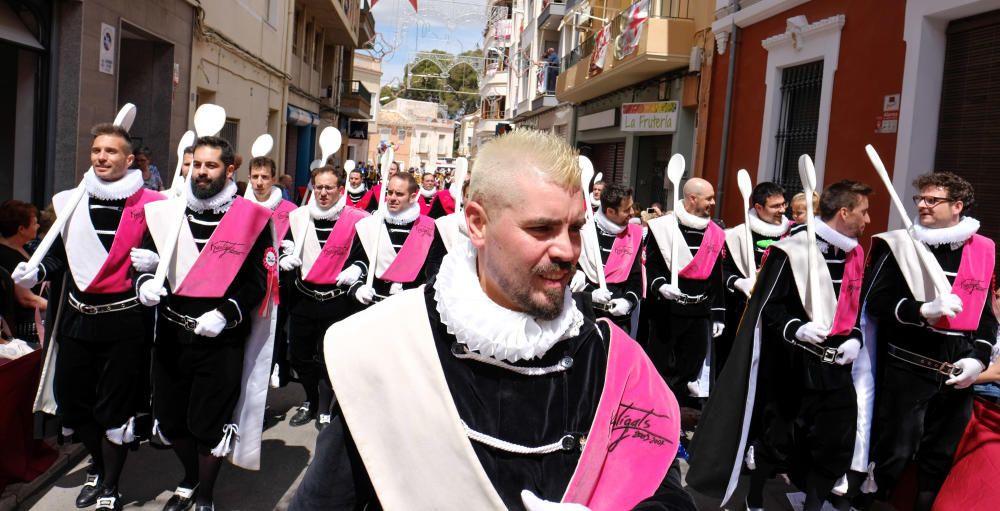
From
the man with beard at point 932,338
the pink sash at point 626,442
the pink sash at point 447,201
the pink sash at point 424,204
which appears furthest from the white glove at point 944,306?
the pink sash at point 424,204

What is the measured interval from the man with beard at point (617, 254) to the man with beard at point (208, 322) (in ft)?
9.15

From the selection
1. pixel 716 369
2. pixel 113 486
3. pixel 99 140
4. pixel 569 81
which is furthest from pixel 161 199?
→ pixel 569 81

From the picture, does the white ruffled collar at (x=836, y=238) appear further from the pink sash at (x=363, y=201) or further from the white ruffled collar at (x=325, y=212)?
the pink sash at (x=363, y=201)

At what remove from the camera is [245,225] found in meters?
4.84

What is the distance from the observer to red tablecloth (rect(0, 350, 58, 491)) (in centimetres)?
464

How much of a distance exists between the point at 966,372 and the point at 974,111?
14.1 feet

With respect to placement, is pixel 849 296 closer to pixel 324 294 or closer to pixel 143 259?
pixel 324 294

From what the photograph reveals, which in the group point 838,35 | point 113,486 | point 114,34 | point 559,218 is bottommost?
point 113,486

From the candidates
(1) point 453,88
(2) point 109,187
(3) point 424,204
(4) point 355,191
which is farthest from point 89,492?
(1) point 453,88

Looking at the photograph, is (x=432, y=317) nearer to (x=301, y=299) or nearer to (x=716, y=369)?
(x=301, y=299)

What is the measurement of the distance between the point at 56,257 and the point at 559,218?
3779 millimetres

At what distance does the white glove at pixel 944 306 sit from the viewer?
4480 mm

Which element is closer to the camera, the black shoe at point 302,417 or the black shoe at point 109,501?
the black shoe at point 109,501

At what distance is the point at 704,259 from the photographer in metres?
7.05
